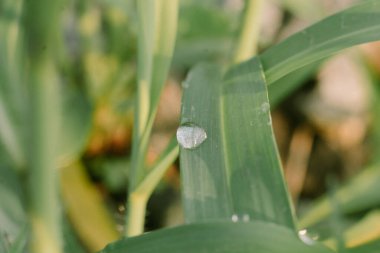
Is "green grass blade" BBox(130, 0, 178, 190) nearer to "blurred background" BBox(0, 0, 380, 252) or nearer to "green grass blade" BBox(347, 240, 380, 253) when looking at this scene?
"green grass blade" BBox(347, 240, 380, 253)

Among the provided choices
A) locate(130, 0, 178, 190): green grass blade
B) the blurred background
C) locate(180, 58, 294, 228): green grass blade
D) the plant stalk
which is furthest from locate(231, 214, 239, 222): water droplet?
the blurred background

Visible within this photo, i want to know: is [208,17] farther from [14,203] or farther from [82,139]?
[14,203]

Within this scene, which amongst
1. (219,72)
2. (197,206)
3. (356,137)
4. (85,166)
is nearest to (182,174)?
(197,206)

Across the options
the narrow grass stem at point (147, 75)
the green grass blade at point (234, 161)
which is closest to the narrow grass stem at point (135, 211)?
the narrow grass stem at point (147, 75)

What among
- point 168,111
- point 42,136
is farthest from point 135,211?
point 168,111

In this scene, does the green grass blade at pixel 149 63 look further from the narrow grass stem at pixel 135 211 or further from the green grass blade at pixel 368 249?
the green grass blade at pixel 368 249

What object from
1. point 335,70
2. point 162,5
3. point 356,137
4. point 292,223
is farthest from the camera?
point 335,70

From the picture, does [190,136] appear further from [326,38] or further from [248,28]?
[248,28]

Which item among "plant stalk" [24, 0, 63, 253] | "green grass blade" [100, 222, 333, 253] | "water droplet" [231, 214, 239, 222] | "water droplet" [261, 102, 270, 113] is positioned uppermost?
"plant stalk" [24, 0, 63, 253]
